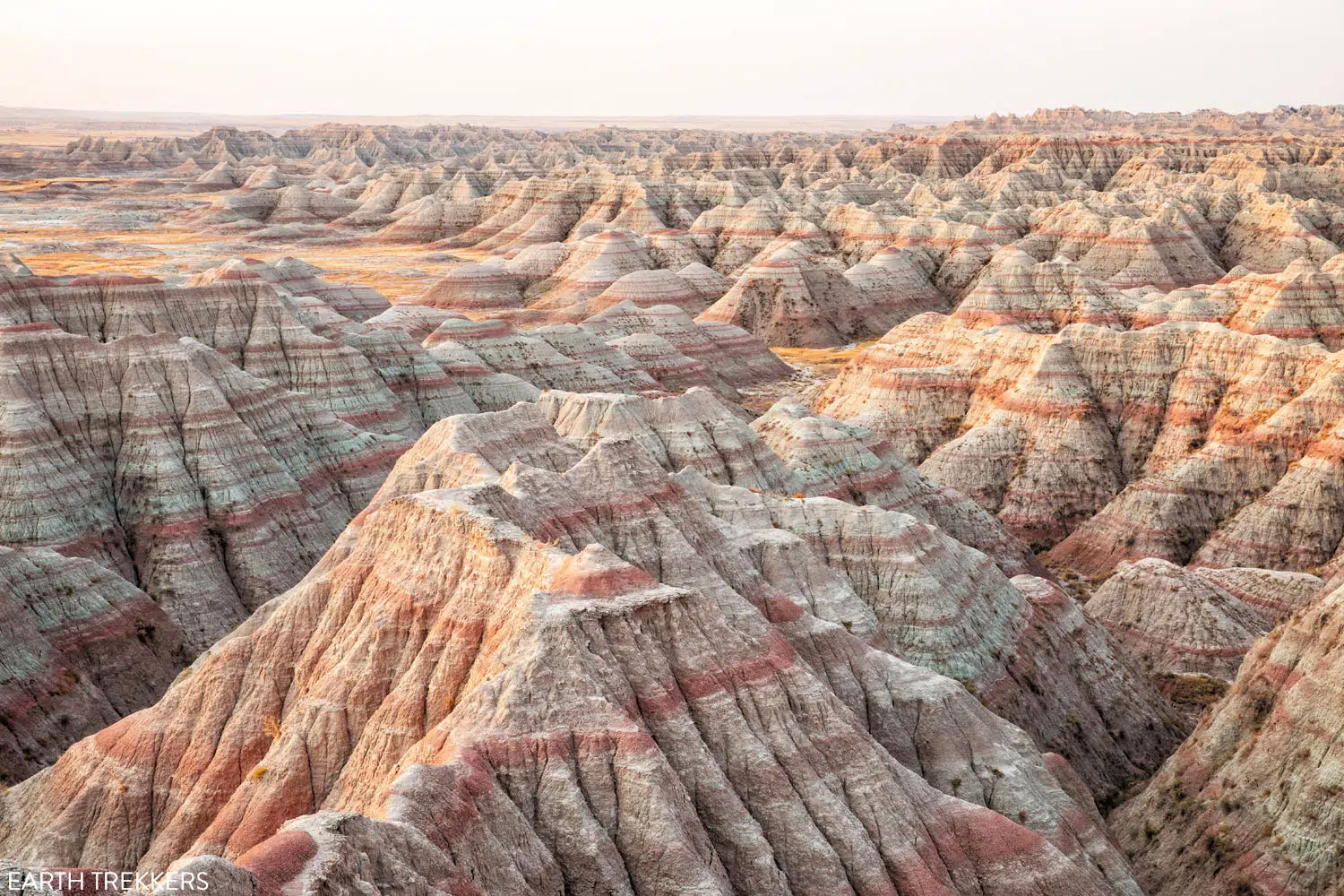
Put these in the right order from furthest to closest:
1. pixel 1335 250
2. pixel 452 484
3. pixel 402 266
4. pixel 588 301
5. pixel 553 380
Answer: pixel 402 266 → pixel 1335 250 → pixel 588 301 → pixel 553 380 → pixel 452 484

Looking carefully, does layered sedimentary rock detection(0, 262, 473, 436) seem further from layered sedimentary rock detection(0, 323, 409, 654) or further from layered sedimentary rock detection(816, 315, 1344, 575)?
Result: layered sedimentary rock detection(816, 315, 1344, 575)

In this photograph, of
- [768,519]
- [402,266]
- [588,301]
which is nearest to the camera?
[768,519]

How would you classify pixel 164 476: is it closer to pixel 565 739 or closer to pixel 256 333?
pixel 256 333

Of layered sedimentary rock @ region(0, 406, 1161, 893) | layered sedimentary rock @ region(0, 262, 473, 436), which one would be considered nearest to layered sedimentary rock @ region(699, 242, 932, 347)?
layered sedimentary rock @ region(0, 262, 473, 436)

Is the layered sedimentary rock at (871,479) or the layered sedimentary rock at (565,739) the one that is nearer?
the layered sedimentary rock at (565,739)

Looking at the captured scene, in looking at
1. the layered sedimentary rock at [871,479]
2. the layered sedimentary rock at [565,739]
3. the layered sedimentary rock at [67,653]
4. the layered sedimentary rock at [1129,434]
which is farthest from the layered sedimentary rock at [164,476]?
the layered sedimentary rock at [1129,434]

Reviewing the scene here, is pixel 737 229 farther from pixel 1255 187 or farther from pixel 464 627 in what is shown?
pixel 464 627

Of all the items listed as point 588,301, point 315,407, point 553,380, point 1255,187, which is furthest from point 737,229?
point 315,407

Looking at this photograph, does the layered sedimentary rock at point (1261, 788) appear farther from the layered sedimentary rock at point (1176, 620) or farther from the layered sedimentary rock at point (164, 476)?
the layered sedimentary rock at point (164, 476)

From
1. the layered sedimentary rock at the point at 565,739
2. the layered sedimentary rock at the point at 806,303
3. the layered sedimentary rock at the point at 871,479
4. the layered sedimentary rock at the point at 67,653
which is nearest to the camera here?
the layered sedimentary rock at the point at 565,739

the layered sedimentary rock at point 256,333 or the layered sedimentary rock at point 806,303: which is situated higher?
the layered sedimentary rock at point 256,333
